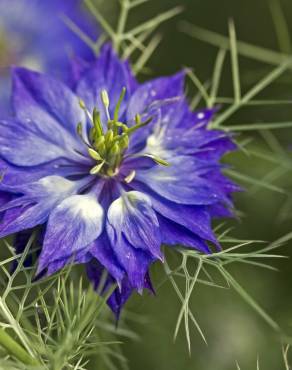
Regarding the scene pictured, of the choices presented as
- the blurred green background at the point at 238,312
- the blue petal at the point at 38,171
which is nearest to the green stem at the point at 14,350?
the blue petal at the point at 38,171

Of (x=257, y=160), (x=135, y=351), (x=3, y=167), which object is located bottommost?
(x=135, y=351)

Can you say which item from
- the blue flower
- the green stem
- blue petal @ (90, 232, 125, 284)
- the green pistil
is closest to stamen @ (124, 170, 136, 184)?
the green pistil

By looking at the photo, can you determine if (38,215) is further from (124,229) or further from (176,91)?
(176,91)

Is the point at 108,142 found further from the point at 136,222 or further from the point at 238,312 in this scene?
the point at 238,312

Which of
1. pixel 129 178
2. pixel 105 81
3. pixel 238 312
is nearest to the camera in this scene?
pixel 129 178

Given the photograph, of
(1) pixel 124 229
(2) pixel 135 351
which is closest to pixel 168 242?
(1) pixel 124 229

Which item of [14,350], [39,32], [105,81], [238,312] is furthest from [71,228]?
[39,32]

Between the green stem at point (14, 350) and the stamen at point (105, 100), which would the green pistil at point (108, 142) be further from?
the green stem at point (14, 350)
